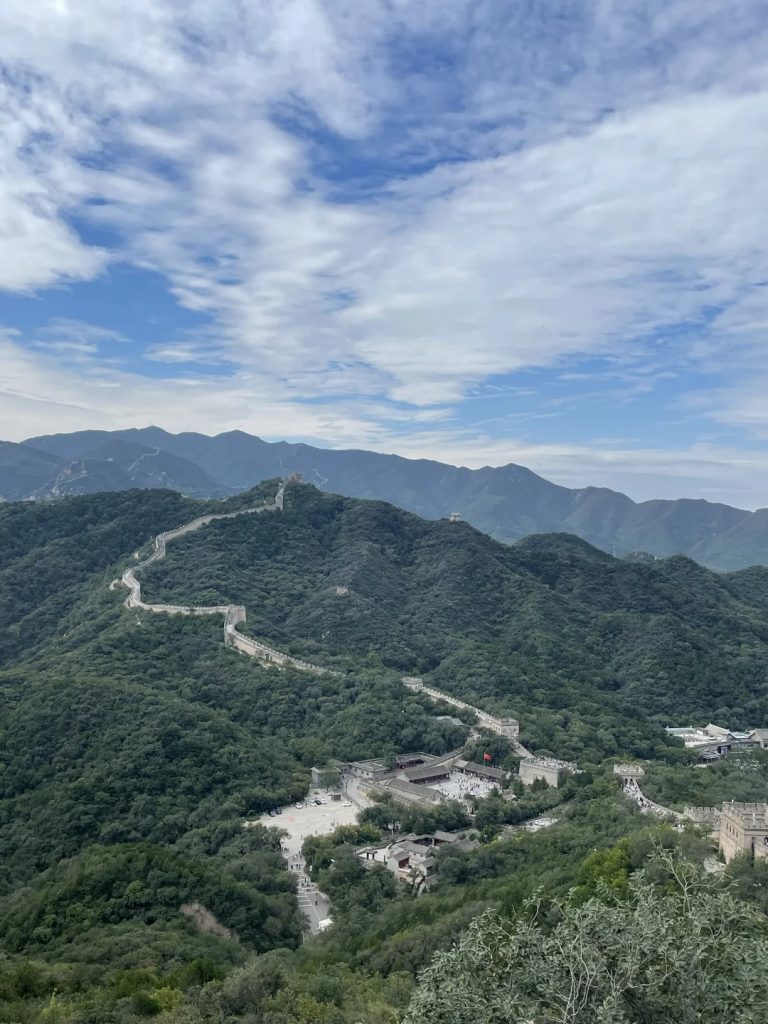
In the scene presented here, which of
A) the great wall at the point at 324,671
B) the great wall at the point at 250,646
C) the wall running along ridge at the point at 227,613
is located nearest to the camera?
the great wall at the point at 324,671

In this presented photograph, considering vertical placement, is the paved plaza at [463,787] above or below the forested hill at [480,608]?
below

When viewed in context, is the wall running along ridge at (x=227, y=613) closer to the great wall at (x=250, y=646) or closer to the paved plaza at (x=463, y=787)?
the great wall at (x=250, y=646)

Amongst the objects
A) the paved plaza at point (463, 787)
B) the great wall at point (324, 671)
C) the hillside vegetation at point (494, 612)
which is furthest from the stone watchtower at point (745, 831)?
the hillside vegetation at point (494, 612)

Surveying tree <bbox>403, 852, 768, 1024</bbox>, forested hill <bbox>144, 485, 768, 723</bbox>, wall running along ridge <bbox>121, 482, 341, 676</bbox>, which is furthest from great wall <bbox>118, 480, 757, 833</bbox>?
tree <bbox>403, 852, 768, 1024</bbox>

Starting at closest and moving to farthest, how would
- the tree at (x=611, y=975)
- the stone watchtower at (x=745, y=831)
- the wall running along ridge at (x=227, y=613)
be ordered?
the tree at (x=611, y=975) → the stone watchtower at (x=745, y=831) → the wall running along ridge at (x=227, y=613)

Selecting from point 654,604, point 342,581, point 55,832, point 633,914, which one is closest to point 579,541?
point 654,604

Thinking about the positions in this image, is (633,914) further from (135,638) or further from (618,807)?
(135,638)

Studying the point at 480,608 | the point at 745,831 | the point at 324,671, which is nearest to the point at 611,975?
the point at 745,831
